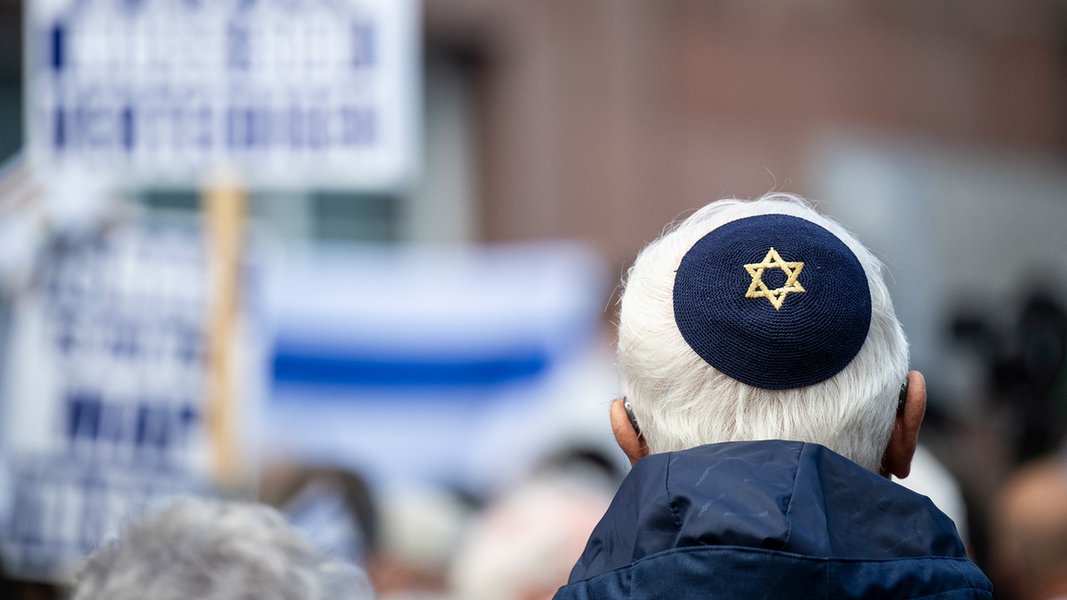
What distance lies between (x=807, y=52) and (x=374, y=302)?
5.07 meters

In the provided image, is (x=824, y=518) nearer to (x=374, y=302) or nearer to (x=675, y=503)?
(x=675, y=503)

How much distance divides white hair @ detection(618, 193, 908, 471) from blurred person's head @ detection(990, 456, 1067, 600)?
1858 mm

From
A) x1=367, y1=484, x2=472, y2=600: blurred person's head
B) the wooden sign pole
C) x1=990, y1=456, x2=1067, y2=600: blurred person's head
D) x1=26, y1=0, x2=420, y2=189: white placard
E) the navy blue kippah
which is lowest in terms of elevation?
x1=367, y1=484, x2=472, y2=600: blurred person's head

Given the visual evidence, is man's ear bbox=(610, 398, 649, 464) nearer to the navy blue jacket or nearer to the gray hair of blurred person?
the navy blue jacket

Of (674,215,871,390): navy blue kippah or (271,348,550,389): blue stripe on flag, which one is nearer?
(674,215,871,390): navy blue kippah

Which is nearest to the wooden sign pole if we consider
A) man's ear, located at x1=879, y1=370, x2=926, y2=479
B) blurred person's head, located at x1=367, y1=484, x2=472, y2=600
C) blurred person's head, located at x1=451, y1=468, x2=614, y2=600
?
blurred person's head, located at x1=367, y1=484, x2=472, y2=600

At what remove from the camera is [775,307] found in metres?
1.32

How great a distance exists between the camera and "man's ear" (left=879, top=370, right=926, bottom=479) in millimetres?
1419

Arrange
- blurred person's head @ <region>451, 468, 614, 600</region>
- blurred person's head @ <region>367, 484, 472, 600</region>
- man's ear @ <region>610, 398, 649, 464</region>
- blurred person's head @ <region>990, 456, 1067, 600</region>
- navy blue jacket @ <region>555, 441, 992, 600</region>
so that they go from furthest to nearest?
blurred person's head @ <region>367, 484, 472, 600</region> < blurred person's head @ <region>990, 456, 1067, 600</region> < blurred person's head @ <region>451, 468, 614, 600</region> < man's ear @ <region>610, 398, 649, 464</region> < navy blue jacket @ <region>555, 441, 992, 600</region>

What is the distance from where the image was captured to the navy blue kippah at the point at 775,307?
1312mm

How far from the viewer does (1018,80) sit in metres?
10.6

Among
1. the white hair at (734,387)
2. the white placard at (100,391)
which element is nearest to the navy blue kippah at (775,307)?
the white hair at (734,387)

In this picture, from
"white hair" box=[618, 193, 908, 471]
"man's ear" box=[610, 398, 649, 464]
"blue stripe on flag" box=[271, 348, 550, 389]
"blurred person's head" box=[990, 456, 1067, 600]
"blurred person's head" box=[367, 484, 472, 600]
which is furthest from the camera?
"blue stripe on flag" box=[271, 348, 550, 389]

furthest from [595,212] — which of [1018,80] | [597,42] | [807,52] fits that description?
[1018,80]
